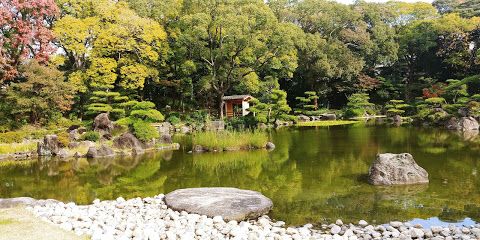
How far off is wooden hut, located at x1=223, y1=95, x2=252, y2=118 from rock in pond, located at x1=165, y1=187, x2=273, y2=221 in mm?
20335

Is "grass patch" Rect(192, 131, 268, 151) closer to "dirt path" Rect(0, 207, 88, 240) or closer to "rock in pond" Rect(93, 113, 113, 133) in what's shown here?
"rock in pond" Rect(93, 113, 113, 133)

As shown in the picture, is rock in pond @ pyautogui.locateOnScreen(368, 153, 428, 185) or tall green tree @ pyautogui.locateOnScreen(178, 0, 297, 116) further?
tall green tree @ pyautogui.locateOnScreen(178, 0, 297, 116)

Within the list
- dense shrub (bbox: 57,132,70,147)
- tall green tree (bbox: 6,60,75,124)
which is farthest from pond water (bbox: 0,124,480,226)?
tall green tree (bbox: 6,60,75,124)

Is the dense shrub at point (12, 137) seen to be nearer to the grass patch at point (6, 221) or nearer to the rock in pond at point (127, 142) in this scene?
the rock in pond at point (127, 142)

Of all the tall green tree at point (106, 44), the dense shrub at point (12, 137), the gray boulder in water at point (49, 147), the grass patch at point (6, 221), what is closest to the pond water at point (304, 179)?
the gray boulder in water at point (49, 147)

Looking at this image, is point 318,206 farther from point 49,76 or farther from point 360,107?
point 360,107

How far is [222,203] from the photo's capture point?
5945 millimetres

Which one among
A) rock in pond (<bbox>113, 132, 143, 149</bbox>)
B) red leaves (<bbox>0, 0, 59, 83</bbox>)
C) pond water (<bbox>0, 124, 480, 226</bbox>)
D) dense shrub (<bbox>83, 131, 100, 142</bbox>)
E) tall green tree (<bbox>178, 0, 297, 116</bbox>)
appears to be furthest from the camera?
tall green tree (<bbox>178, 0, 297, 116</bbox>)

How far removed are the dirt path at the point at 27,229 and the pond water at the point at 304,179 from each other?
2.07 m

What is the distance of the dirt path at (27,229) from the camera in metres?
4.45

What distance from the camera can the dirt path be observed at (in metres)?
4.45

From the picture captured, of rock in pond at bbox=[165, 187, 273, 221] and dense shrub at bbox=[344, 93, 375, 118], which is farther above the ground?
dense shrub at bbox=[344, 93, 375, 118]

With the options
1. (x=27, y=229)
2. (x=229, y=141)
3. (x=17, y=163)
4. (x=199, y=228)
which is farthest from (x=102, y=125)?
(x=199, y=228)

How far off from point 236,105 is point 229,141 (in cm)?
1442
